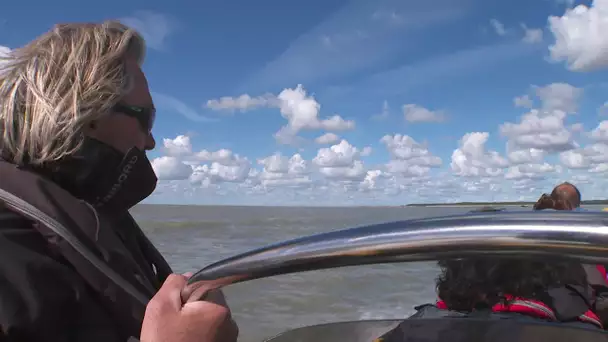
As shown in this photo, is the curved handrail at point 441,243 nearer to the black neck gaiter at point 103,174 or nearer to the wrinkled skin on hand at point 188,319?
the wrinkled skin on hand at point 188,319

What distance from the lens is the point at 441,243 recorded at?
0.72m

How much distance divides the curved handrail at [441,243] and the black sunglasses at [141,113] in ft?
2.68

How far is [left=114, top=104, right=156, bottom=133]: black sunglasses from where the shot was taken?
156cm

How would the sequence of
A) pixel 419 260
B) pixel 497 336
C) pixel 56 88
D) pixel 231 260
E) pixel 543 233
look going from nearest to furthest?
1. pixel 543 233
2. pixel 419 260
3. pixel 231 260
4. pixel 56 88
5. pixel 497 336

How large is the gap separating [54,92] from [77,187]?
0.28 metres

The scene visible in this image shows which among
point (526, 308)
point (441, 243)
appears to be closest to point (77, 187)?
point (441, 243)

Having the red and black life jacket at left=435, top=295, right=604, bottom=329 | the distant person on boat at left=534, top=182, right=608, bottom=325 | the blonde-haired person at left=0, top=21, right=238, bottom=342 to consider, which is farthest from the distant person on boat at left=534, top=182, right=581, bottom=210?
the blonde-haired person at left=0, top=21, right=238, bottom=342

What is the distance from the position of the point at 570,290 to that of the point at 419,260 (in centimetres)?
195

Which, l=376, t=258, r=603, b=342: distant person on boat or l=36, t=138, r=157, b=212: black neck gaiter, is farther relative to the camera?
l=376, t=258, r=603, b=342: distant person on boat

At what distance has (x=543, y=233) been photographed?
634 mm

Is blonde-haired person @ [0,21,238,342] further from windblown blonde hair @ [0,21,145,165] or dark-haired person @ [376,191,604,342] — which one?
dark-haired person @ [376,191,604,342]

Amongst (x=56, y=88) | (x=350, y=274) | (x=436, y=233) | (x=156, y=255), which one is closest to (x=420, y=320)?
(x=156, y=255)

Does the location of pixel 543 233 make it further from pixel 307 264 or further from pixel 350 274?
pixel 350 274

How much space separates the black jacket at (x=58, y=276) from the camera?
119cm
